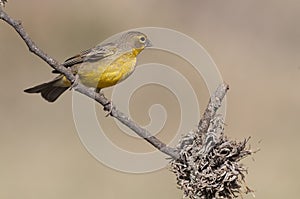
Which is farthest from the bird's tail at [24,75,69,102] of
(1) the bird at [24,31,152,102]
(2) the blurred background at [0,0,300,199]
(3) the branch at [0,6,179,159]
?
(2) the blurred background at [0,0,300,199]

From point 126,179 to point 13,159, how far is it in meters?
1.43

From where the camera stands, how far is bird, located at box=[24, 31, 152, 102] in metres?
3.02

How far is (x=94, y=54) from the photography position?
3.11 m

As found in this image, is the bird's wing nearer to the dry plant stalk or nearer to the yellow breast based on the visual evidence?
the yellow breast

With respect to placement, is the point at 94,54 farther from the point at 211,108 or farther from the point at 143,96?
the point at 143,96

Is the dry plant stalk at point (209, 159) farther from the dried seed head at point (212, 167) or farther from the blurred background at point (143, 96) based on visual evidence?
the blurred background at point (143, 96)

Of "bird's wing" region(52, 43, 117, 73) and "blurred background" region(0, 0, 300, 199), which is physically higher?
"blurred background" region(0, 0, 300, 199)

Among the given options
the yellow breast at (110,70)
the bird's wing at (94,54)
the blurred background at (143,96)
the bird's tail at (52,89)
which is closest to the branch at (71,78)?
the bird's wing at (94,54)

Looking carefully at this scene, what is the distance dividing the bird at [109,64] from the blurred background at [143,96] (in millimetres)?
2892

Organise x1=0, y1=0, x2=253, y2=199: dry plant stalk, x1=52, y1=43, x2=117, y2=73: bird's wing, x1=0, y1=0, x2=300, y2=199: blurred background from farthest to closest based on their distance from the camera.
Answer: x1=0, y1=0, x2=300, y2=199: blurred background, x1=52, y1=43, x2=117, y2=73: bird's wing, x1=0, y1=0, x2=253, y2=199: dry plant stalk

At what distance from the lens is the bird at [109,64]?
3.02 m

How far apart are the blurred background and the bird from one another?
2892 mm

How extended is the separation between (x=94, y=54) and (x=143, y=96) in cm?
579

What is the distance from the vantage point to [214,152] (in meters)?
1.65
